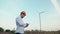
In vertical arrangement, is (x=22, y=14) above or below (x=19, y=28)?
above

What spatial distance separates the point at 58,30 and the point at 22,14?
731 inches

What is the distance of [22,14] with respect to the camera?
562 cm

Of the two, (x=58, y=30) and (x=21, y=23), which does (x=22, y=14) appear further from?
(x=58, y=30)

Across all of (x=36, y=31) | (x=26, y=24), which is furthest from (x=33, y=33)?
(x=26, y=24)

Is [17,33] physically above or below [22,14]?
below

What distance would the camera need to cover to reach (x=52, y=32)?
78.3 feet

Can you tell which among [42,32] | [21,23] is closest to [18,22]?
[21,23]

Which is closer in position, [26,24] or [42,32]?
[26,24]

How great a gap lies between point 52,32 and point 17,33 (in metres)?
18.7

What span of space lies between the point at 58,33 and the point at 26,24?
720 inches

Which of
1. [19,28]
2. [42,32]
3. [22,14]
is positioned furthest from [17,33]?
[42,32]

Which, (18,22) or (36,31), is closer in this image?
(18,22)

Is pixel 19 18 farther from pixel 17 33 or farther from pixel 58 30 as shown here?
pixel 58 30

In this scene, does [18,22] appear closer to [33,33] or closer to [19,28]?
[19,28]
